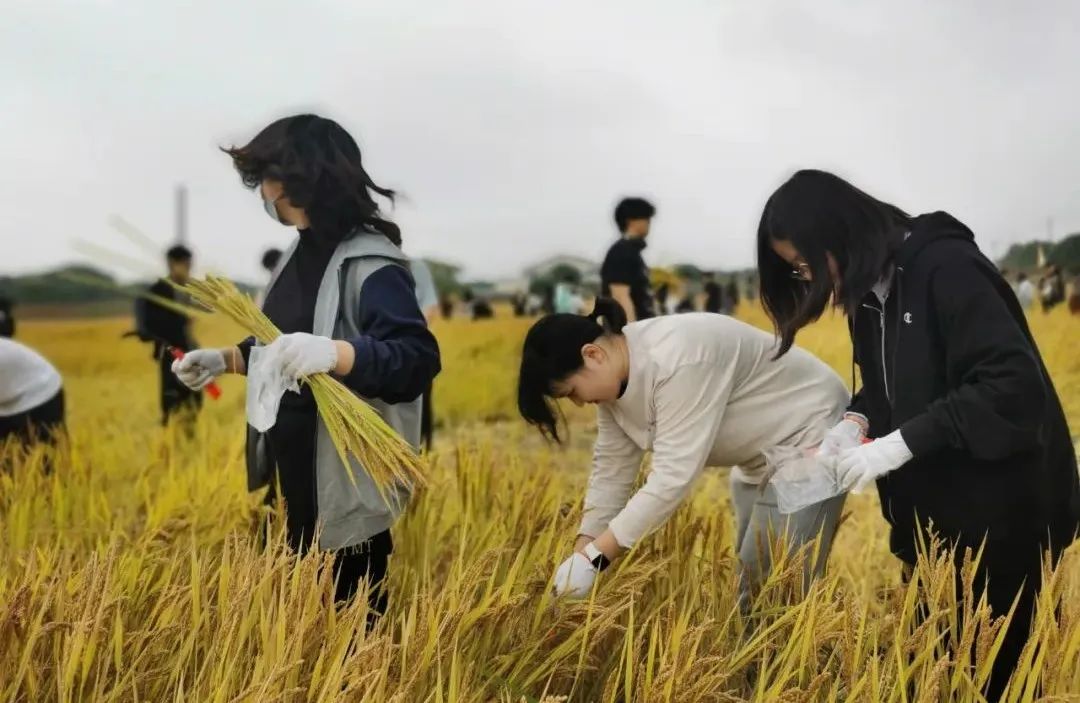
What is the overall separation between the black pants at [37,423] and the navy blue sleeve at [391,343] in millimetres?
1792

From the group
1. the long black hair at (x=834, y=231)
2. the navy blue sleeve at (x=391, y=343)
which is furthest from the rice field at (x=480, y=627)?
the long black hair at (x=834, y=231)

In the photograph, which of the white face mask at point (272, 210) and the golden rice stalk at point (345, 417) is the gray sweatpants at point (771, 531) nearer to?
the golden rice stalk at point (345, 417)

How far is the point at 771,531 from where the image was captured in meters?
1.68

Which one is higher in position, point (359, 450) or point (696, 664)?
point (359, 450)

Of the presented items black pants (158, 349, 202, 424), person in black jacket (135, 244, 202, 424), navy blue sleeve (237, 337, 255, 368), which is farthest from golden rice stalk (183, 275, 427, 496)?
black pants (158, 349, 202, 424)

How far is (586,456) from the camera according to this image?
4.53m

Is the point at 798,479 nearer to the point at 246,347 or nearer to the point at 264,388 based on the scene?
the point at 264,388

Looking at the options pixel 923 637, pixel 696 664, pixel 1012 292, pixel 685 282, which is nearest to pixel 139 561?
pixel 696 664

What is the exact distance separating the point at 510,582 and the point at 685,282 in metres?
3.54

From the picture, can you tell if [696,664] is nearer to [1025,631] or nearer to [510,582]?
[510,582]

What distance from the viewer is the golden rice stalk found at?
56.0 inches

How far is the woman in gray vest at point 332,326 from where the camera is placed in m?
1.36

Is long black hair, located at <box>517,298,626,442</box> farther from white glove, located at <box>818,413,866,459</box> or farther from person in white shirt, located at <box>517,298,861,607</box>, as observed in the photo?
white glove, located at <box>818,413,866,459</box>

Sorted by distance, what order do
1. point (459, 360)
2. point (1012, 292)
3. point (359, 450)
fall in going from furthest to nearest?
1. point (459, 360)
2. point (359, 450)
3. point (1012, 292)
